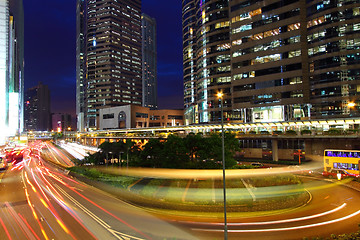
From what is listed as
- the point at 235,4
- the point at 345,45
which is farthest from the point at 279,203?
the point at 235,4

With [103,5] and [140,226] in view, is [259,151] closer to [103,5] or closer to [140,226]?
[140,226]

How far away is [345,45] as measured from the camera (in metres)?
55.2

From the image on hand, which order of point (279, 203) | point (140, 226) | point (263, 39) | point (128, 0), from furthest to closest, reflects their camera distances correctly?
point (128, 0)
point (263, 39)
point (279, 203)
point (140, 226)

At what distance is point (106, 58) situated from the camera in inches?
6619

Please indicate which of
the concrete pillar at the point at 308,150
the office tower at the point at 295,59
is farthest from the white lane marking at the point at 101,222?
the office tower at the point at 295,59

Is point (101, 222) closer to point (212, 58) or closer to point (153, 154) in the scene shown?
point (153, 154)

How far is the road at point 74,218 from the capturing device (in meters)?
16.6

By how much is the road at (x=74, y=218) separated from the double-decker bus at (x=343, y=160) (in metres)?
28.6

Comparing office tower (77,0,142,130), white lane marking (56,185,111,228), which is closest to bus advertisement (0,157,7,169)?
white lane marking (56,185,111,228)

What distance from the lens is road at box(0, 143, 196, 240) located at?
16.6m

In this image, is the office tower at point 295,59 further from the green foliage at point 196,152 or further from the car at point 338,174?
the green foliage at point 196,152

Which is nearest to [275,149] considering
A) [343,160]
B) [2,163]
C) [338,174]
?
[343,160]

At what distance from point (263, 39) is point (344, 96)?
1044 inches

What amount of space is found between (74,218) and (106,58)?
539 feet
